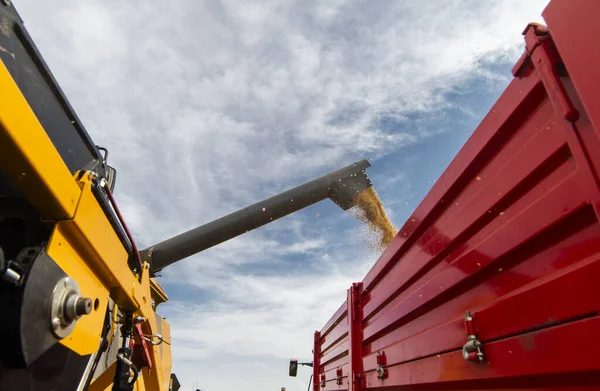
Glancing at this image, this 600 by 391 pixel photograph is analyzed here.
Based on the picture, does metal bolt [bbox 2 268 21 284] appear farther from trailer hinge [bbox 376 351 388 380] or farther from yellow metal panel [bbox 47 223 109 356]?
trailer hinge [bbox 376 351 388 380]

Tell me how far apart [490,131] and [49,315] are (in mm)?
1826

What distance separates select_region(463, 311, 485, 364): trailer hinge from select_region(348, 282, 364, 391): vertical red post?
1.83 meters

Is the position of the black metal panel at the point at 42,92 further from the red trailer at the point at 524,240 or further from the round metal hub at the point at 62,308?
the red trailer at the point at 524,240

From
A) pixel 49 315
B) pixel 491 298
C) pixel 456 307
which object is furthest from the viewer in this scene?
pixel 456 307

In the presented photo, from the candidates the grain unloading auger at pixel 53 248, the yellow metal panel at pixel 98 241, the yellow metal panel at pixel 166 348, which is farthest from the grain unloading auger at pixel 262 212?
the yellow metal panel at pixel 98 241

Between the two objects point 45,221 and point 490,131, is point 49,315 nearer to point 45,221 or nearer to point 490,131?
point 45,221

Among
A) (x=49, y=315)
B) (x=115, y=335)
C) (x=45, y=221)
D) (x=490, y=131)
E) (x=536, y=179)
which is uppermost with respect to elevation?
(x=490, y=131)

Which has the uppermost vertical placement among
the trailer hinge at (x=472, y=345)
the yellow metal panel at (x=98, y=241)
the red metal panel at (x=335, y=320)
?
the red metal panel at (x=335, y=320)

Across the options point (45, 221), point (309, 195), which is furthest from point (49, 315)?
point (309, 195)

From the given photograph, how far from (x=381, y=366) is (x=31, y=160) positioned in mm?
2435

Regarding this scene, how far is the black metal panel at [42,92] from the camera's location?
4.77ft

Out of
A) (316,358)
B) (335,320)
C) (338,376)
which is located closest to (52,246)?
(338,376)

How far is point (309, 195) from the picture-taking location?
580 centimetres

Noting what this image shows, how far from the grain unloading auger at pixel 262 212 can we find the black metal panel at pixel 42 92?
3481 mm
